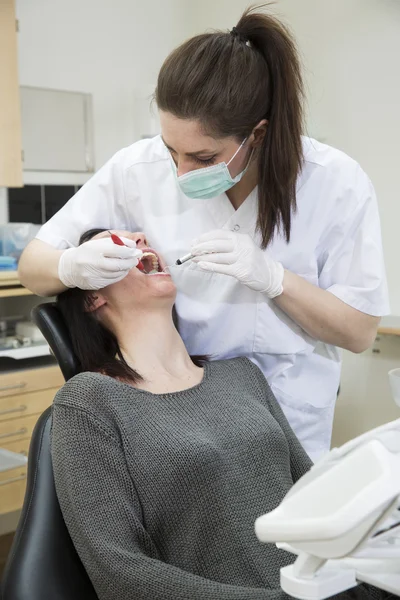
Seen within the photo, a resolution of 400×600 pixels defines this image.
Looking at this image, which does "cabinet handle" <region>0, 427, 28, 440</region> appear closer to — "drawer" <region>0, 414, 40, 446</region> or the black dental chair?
"drawer" <region>0, 414, 40, 446</region>

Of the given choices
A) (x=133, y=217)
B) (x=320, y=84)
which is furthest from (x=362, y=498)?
(x=320, y=84)

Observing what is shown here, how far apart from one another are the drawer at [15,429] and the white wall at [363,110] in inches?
60.7

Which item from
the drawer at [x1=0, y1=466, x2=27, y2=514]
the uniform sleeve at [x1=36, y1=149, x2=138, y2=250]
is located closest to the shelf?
the drawer at [x1=0, y1=466, x2=27, y2=514]

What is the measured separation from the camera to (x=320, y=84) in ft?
11.8

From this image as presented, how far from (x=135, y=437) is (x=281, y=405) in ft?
1.61

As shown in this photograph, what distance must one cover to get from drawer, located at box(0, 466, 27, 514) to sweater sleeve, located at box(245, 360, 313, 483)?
181cm

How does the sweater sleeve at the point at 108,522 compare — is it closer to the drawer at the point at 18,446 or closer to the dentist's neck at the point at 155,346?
the dentist's neck at the point at 155,346

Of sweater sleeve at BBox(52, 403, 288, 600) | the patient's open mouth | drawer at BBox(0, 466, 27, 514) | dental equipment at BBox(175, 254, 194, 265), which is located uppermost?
dental equipment at BBox(175, 254, 194, 265)

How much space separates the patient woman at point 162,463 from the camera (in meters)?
1.20

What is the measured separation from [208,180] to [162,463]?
0.61 metres

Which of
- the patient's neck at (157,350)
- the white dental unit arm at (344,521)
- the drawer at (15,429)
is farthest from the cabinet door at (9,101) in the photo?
the white dental unit arm at (344,521)

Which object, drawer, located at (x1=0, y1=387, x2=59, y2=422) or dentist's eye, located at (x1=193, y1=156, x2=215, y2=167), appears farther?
drawer, located at (x1=0, y1=387, x2=59, y2=422)

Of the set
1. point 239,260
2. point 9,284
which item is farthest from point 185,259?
point 9,284

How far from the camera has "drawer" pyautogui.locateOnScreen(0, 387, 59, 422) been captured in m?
3.06
